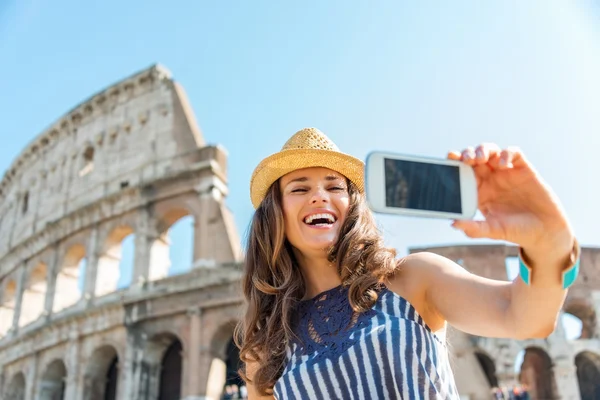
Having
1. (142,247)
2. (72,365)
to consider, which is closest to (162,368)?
(72,365)

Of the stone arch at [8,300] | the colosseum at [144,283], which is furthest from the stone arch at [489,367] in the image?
the stone arch at [8,300]

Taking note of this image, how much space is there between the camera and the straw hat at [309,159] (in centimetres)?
232

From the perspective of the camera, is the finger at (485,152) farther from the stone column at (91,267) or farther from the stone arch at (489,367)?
the stone arch at (489,367)

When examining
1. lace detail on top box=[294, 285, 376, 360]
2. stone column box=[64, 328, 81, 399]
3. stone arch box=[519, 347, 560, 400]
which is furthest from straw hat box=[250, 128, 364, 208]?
stone arch box=[519, 347, 560, 400]

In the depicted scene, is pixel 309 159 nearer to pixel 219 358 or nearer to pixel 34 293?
pixel 219 358

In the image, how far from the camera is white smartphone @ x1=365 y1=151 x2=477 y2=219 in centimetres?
140

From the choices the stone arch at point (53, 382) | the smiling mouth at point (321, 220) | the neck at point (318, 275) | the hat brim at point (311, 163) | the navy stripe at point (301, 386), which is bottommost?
the navy stripe at point (301, 386)

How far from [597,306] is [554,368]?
2.38m

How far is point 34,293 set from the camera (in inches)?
866

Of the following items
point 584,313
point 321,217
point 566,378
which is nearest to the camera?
point 321,217

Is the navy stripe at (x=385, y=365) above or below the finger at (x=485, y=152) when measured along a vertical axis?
below

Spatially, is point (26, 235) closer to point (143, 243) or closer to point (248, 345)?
point (143, 243)

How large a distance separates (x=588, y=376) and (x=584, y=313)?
7.48ft

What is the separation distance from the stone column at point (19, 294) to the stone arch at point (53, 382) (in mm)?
3063
